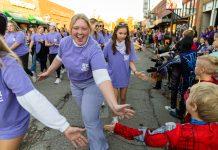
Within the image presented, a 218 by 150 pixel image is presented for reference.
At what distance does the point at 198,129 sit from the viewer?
7.12 feet

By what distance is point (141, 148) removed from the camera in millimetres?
4562

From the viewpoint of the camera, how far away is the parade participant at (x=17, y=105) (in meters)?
2.15

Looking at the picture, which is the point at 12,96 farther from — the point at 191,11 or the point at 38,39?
the point at 191,11

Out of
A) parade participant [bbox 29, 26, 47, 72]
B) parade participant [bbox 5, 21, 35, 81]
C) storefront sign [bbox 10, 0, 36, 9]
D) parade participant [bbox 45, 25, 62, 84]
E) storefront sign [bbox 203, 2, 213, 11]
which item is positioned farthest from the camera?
storefront sign [bbox 10, 0, 36, 9]

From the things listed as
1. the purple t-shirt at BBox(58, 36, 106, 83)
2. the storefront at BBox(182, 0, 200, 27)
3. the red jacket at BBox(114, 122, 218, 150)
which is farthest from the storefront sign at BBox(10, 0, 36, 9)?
the red jacket at BBox(114, 122, 218, 150)

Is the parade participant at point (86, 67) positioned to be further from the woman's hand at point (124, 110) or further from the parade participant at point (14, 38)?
the parade participant at point (14, 38)

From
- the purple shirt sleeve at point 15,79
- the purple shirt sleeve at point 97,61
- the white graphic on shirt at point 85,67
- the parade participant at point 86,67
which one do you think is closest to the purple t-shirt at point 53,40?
the parade participant at point 86,67

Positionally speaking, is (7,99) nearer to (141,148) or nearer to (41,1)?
(141,148)

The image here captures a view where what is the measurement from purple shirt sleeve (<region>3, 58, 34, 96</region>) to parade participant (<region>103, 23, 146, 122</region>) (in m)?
3.12

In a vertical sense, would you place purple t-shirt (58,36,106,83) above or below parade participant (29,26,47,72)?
above

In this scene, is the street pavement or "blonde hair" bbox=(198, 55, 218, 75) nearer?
"blonde hair" bbox=(198, 55, 218, 75)

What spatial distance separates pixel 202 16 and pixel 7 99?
2516 centimetres

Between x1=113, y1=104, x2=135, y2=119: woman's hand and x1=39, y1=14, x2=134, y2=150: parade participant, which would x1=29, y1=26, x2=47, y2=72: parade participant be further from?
x1=113, y1=104, x2=135, y2=119: woman's hand

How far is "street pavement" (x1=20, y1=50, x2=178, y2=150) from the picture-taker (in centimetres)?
462
